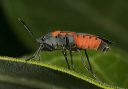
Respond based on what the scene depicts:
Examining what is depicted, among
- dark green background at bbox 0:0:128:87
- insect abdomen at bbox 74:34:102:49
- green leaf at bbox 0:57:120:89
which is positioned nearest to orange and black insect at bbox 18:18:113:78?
insect abdomen at bbox 74:34:102:49

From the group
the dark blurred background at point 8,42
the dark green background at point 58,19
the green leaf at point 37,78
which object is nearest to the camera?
the green leaf at point 37,78

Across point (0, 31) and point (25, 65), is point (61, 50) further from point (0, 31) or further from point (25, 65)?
point (25, 65)

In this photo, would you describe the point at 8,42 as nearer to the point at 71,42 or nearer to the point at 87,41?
the point at 71,42

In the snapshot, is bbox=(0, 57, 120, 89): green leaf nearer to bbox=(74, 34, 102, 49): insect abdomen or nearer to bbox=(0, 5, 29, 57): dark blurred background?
bbox=(74, 34, 102, 49): insect abdomen

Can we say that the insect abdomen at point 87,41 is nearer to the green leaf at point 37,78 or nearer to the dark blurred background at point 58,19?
the dark blurred background at point 58,19

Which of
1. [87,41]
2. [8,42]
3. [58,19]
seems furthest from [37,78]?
[8,42]

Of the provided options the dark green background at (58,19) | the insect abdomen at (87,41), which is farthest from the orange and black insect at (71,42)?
the dark green background at (58,19)
